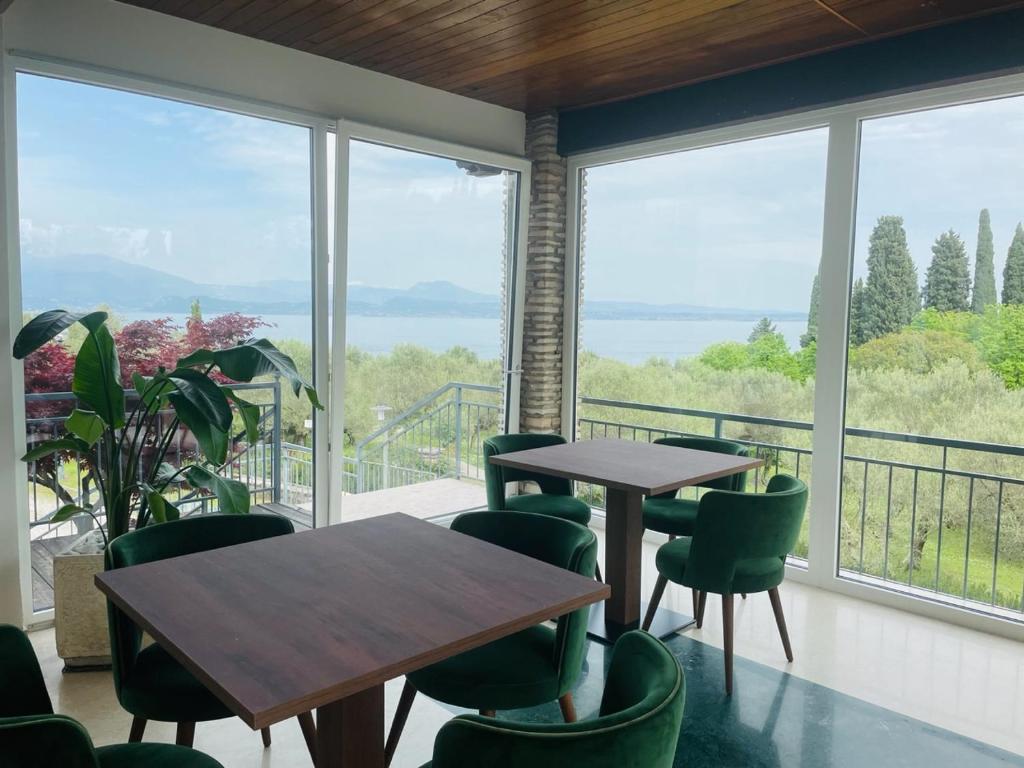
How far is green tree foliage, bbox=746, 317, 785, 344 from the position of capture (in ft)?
15.0

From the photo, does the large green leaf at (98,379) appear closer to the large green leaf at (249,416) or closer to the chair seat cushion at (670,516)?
the large green leaf at (249,416)

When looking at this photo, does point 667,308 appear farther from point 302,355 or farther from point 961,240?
point 302,355

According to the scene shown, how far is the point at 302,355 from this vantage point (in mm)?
4430

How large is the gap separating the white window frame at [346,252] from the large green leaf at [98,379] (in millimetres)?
1408

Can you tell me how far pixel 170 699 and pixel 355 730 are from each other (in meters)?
0.61

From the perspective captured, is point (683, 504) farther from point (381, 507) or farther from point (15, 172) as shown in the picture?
point (15, 172)

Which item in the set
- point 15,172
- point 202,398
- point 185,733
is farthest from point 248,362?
point 185,733

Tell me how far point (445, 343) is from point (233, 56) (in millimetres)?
2106

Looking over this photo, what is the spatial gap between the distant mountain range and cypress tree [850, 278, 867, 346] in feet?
0.94

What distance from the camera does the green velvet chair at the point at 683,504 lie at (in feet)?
12.9

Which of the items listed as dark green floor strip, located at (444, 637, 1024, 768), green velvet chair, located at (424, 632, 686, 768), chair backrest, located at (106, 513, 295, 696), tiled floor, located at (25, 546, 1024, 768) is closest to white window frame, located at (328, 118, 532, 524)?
tiled floor, located at (25, 546, 1024, 768)

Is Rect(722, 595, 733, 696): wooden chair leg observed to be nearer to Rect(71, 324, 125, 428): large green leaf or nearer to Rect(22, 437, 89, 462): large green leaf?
Rect(71, 324, 125, 428): large green leaf

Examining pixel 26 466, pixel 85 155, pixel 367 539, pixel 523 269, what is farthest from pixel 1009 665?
pixel 85 155

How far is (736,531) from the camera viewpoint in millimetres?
3014
